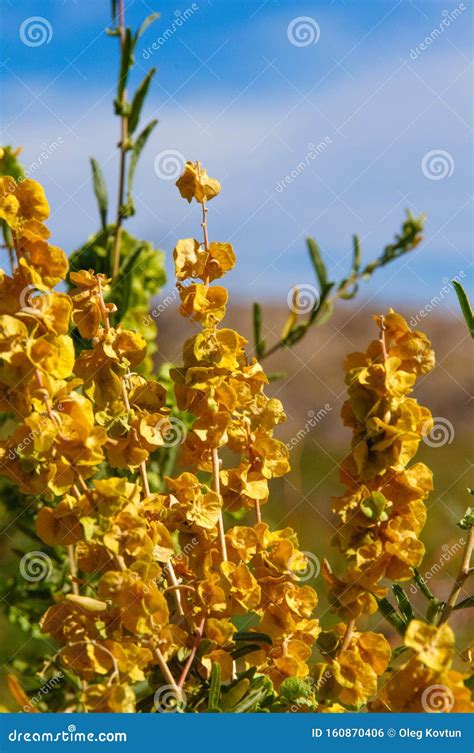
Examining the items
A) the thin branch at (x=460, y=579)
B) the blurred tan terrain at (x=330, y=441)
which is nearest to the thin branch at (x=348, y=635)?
the thin branch at (x=460, y=579)

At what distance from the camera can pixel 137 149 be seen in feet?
4.56

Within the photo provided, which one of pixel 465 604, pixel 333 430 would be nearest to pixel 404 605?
pixel 465 604

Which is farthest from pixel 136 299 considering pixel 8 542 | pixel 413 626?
pixel 413 626

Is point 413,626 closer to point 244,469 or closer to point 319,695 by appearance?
point 319,695

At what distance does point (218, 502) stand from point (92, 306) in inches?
9.8

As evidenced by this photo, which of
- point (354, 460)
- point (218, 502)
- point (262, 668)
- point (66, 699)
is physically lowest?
point (66, 699)

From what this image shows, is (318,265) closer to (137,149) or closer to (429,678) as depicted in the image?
(137,149)

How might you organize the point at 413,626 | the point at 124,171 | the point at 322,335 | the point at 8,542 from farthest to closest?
1. the point at 322,335
2. the point at 8,542
3. the point at 124,171
4. the point at 413,626

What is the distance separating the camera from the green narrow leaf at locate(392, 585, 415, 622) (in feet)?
3.33

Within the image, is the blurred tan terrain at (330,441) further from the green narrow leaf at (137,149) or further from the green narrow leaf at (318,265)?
the green narrow leaf at (137,149)

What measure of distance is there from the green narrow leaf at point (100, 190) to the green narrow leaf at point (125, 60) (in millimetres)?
152

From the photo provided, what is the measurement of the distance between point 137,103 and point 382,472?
0.75 meters

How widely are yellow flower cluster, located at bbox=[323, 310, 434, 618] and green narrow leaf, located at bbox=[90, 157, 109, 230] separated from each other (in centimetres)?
71

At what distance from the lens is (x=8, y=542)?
5.85 ft
